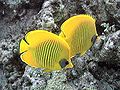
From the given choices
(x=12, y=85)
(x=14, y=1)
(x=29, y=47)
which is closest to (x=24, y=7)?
(x=14, y=1)

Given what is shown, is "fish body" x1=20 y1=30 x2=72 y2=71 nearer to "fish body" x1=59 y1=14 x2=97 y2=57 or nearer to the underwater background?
"fish body" x1=59 y1=14 x2=97 y2=57

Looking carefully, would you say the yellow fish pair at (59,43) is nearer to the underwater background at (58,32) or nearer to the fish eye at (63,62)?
the fish eye at (63,62)

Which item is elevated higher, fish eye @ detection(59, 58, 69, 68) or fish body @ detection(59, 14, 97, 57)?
fish body @ detection(59, 14, 97, 57)

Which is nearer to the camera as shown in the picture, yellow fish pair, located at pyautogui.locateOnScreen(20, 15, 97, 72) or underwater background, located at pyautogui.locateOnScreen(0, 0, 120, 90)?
yellow fish pair, located at pyautogui.locateOnScreen(20, 15, 97, 72)

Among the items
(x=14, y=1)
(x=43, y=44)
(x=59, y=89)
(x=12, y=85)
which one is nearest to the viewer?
(x=43, y=44)

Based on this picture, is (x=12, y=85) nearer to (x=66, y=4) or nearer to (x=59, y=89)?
(x=59, y=89)

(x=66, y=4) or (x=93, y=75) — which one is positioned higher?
(x=66, y=4)

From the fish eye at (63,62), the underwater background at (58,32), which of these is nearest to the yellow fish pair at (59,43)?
the fish eye at (63,62)

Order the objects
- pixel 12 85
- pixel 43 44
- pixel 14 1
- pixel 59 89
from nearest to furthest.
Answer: pixel 43 44, pixel 59 89, pixel 12 85, pixel 14 1

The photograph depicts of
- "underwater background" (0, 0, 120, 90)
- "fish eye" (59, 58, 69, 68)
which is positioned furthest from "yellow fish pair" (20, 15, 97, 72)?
"underwater background" (0, 0, 120, 90)
